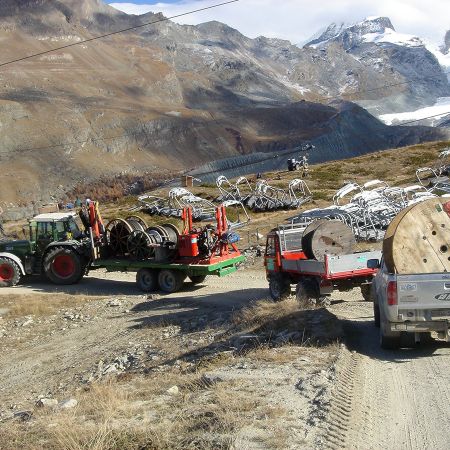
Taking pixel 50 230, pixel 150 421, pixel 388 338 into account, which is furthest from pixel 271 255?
pixel 150 421

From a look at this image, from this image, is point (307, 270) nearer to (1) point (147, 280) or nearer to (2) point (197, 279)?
(2) point (197, 279)

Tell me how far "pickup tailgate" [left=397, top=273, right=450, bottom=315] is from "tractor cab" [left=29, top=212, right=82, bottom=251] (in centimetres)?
1715

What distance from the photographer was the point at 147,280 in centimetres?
2273

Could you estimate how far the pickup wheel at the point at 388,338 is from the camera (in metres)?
10.6

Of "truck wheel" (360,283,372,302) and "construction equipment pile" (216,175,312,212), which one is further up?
"construction equipment pile" (216,175,312,212)

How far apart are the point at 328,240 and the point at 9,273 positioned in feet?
44.7

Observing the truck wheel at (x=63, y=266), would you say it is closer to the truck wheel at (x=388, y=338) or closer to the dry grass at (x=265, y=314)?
the dry grass at (x=265, y=314)

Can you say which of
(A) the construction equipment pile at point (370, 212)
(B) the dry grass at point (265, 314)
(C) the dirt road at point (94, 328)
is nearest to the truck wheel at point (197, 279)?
(C) the dirt road at point (94, 328)

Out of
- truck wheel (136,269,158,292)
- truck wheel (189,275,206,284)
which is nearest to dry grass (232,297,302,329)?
truck wheel (136,269,158,292)

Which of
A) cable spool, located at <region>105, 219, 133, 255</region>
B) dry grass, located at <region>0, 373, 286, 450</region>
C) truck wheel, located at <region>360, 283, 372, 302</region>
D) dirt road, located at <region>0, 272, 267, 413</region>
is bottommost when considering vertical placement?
dirt road, located at <region>0, 272, 267, 413</region>

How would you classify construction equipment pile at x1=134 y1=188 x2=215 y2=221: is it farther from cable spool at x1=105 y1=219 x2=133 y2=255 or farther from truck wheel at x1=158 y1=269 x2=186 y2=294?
truck wheel at x1=158 y1=269 x2=186 y2=294

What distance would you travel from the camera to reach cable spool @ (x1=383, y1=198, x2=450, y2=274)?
10570 mm

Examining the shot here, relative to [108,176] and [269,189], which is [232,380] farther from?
[108,176]

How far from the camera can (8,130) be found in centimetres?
13375
